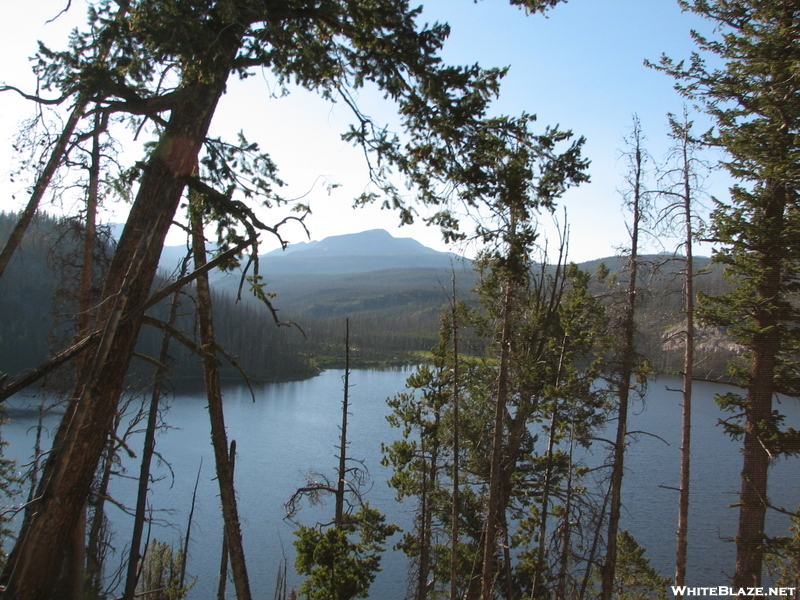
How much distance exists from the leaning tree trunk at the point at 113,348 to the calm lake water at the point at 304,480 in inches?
358

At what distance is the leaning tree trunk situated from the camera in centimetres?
324

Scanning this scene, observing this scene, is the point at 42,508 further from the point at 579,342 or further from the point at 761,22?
the point at 761,22

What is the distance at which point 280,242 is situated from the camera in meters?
4.35

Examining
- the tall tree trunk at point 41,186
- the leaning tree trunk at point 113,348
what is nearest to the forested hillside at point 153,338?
the tall tree trunk at point 41,186

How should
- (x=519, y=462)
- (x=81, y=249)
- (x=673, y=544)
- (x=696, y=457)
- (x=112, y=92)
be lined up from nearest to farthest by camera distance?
(x=112, y=92) < (x=81, y=249) < (x=519, y=462) < (x=673, y=544) < (x=696, y=457)

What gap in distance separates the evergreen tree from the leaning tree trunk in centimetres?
825

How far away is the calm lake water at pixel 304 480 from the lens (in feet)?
59.7

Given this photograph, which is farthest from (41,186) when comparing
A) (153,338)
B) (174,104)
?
(153,338)

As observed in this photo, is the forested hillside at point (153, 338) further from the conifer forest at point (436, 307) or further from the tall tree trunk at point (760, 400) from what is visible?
the tall tree trunk at point (760, 400)

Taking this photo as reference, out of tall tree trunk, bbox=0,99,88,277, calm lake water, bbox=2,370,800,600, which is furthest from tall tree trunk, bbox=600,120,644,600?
tall tree trunk, bbox=0,99,88,277

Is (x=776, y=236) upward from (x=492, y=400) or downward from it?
upward

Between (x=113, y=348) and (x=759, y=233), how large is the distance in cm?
935

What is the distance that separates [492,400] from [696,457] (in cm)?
2024

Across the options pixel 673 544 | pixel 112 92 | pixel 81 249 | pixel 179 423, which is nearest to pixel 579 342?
pixel 81 249
